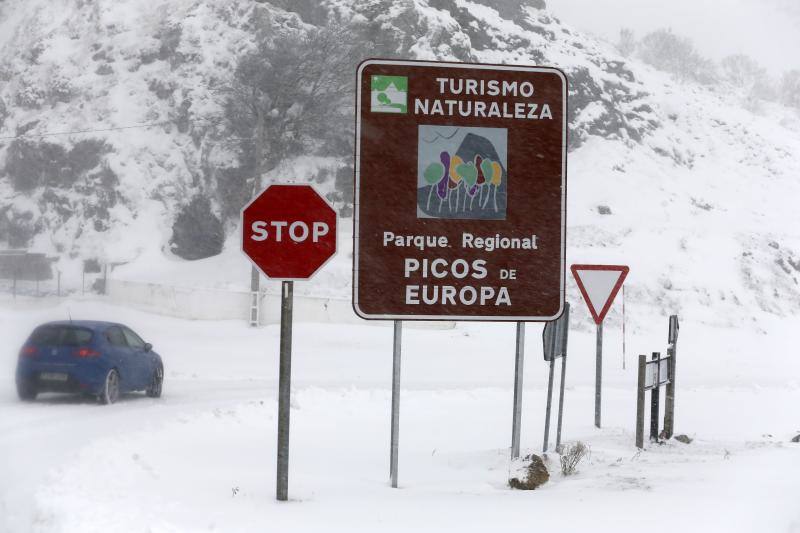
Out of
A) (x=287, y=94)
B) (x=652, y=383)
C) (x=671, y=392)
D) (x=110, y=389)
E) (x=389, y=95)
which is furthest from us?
(x=287, y=94)

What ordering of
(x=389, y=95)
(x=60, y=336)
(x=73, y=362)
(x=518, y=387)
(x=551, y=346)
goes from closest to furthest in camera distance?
(x=389, y=95)
(x=518, y=387)
(x=551, y=346)
(x=73, y=362)
(x=60, y=336)

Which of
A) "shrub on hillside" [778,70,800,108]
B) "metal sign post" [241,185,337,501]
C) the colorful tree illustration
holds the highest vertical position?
"shrub on hillside" [778,70,800,108]

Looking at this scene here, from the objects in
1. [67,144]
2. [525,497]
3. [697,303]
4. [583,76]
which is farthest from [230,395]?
[583,76]

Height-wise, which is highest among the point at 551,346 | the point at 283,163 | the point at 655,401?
the point at 283,163

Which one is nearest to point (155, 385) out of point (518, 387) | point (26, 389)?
point (26, 389)

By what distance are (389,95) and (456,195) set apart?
1001mm

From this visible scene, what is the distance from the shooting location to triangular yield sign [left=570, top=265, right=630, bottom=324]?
12.3 metres

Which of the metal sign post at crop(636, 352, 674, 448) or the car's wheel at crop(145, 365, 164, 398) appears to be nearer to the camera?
the metal sign post at crop(636, 352, 674, 448)

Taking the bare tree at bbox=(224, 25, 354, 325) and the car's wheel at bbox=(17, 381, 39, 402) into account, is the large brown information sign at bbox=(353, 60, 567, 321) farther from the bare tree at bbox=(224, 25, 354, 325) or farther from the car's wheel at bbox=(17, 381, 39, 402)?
the bare tree at bbox=(224, 25, 354, 325)

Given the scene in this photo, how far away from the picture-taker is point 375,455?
35.5ft

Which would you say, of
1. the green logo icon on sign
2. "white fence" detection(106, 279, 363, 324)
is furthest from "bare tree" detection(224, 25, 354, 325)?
the green logo icon on sign

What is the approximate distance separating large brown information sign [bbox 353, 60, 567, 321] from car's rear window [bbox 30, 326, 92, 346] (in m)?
8.30

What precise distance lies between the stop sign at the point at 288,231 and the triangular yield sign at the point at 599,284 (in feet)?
20.8

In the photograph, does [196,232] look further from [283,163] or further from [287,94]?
[287,94]
